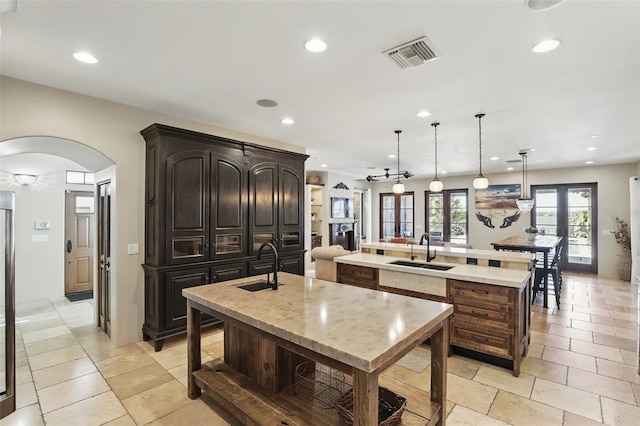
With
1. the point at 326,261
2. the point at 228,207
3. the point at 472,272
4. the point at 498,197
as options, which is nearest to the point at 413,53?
the point at 472,272

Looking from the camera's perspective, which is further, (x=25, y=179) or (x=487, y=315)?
(x=25, y=179)

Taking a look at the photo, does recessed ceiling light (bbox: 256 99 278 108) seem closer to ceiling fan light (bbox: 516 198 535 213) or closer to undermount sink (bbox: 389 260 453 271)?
undermount sink (bbox: 389 260 453 271)

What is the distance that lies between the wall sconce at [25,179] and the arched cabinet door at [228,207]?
12.9 feet

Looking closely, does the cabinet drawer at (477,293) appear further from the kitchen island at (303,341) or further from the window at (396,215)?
the window at (396,215)

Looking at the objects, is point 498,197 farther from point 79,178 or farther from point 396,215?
point 79,178

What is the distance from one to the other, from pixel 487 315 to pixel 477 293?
8.8 inches

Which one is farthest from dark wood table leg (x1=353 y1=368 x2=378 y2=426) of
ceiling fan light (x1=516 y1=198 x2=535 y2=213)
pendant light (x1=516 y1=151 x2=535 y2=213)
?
ceiling fan light (x1=516 y1=198 x2=535 y2=213)

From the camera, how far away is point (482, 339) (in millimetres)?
3117

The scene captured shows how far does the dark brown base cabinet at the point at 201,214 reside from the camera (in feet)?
A: 11.8

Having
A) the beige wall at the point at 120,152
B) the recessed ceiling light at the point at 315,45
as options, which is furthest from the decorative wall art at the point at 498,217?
the beige wall at the point at 120,152

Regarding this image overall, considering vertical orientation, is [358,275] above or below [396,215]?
below

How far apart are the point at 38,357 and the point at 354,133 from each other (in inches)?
192

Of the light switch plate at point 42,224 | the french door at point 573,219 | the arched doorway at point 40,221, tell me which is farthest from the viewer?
the french door at point 573,219

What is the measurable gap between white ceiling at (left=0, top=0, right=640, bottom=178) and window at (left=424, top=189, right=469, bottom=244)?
5400 mm
